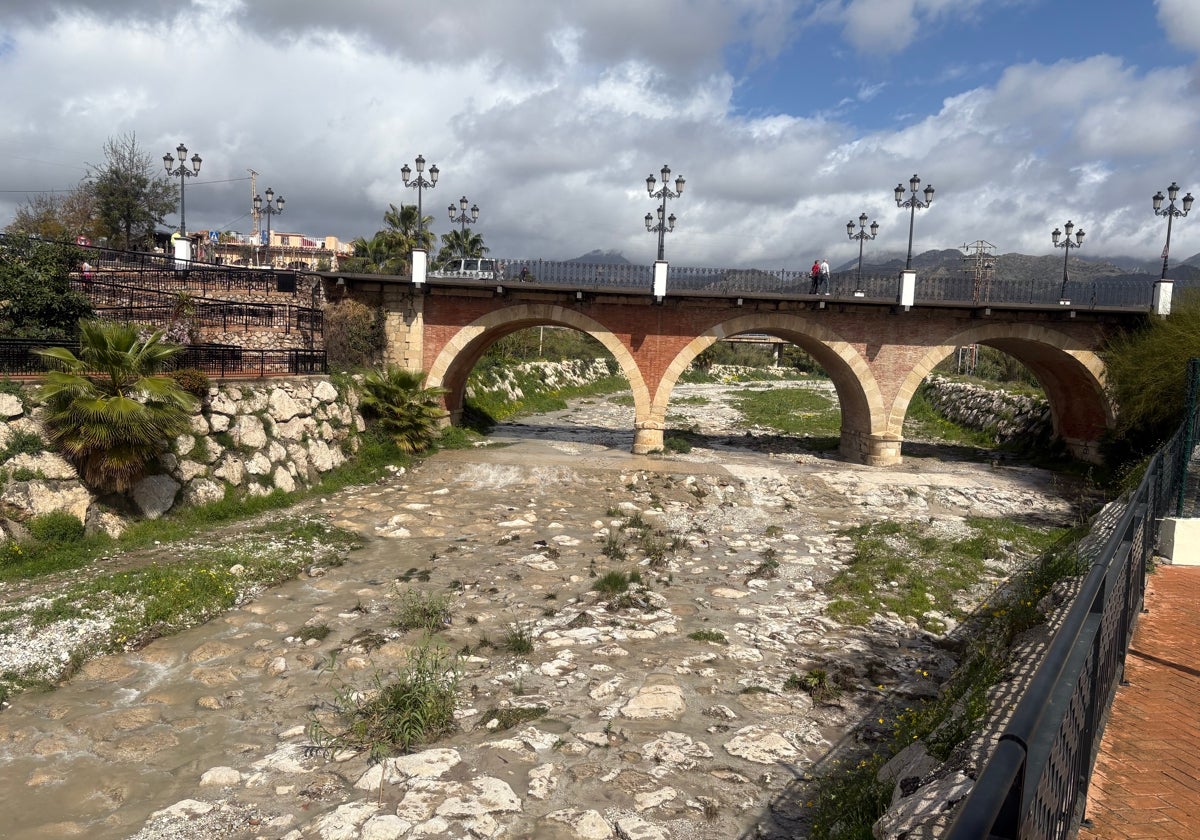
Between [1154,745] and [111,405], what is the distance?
13.5m

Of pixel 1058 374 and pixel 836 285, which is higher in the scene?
pixel 836 285

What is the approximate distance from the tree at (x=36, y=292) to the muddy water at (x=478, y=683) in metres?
6.94

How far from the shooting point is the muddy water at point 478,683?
6164 millimetres

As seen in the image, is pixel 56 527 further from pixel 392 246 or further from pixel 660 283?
pixel 392 246

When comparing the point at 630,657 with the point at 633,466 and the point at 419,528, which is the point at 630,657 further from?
the point at 633,466

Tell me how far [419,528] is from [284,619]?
15.4ft

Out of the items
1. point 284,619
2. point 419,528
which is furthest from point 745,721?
point 419,528

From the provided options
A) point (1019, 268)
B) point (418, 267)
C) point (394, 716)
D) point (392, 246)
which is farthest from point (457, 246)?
point (1019, 268)

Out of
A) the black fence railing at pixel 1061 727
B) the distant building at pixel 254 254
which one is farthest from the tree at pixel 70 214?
the black fence railing at pixel 1061 727

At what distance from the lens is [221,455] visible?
1444 cm

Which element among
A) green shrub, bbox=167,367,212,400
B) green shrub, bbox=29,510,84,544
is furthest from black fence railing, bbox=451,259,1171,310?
green shrub, bbox=29,510,84,544

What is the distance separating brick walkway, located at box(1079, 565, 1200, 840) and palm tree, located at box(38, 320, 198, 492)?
1294cm

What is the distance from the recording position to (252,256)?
37781 millimetres

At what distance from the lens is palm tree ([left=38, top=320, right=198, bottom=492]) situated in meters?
11.4
